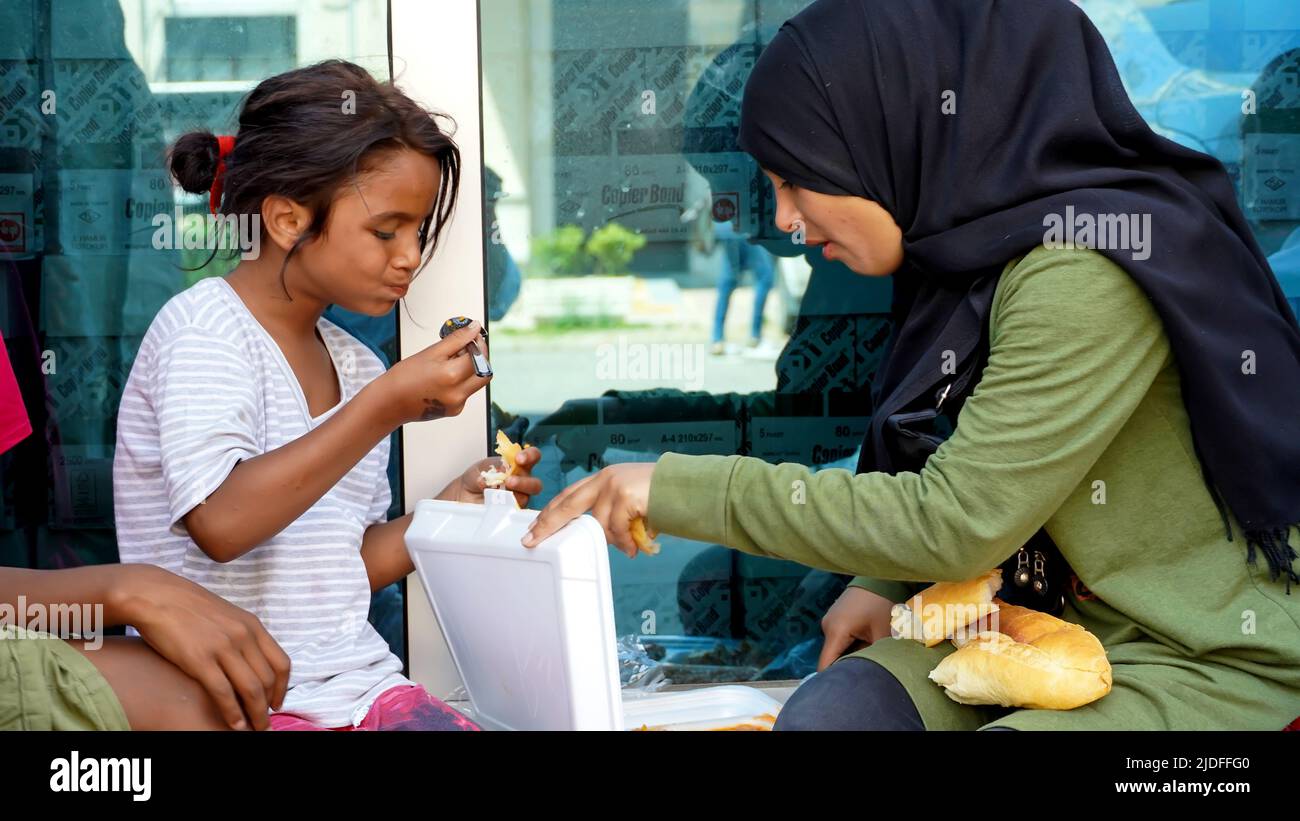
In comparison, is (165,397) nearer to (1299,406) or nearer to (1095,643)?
(1095,643)

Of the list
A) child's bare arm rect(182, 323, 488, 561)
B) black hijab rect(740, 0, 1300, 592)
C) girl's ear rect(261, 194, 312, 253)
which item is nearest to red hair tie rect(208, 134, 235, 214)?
girl's ear rect(261, 194, 312, 253)

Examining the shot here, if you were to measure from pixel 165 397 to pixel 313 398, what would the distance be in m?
0.29

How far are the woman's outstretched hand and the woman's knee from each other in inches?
12.9

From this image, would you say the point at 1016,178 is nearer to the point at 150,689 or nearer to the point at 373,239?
the point at 373,239

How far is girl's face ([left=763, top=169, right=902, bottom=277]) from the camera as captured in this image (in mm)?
1882

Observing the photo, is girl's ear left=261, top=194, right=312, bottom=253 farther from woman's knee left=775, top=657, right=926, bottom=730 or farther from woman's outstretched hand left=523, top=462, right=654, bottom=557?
woman's knee left=775, top=657, right=926, bottom=730

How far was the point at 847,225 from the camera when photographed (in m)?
1.90

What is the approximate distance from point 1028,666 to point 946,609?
200 millimetres

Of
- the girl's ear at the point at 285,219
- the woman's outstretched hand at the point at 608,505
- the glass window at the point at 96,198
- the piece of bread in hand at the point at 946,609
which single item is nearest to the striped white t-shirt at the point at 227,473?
the girl's ear at the point at 285,219

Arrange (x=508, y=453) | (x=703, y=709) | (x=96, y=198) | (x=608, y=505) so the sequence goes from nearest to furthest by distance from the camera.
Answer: (x=608, y=505) < (x=508, y=453) < (x=703, y=709) < (x=96, y=198)

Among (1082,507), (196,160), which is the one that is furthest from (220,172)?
(1082,507)

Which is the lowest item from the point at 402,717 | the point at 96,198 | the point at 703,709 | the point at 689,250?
the point at 703,709

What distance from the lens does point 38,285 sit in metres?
2.63
